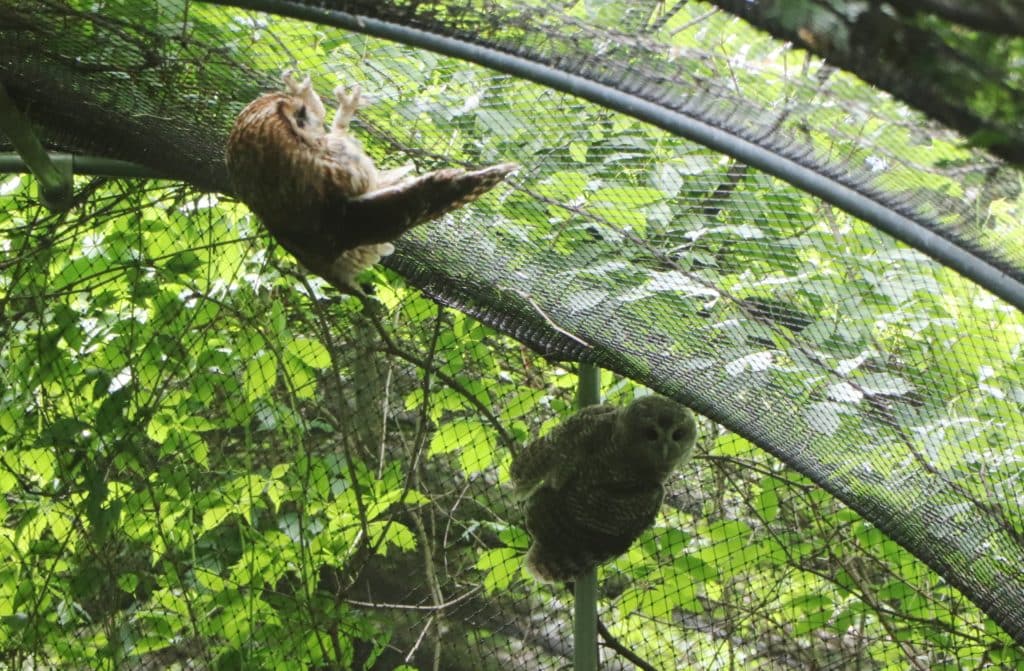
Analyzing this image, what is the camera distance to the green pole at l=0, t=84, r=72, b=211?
184cm

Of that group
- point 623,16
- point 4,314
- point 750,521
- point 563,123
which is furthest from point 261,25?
point 750,521

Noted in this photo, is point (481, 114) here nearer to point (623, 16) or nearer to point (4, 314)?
point (623, 16)

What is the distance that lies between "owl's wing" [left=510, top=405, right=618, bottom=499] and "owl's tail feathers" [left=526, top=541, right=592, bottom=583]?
0.50ft

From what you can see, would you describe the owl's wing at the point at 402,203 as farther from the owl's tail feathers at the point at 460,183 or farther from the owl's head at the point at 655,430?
the owl's head at the point at 655,430

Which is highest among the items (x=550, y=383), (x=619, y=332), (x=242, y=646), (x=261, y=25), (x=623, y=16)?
(x=623, y=16)

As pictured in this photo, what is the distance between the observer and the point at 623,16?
1.04 metres

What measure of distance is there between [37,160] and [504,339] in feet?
5.18

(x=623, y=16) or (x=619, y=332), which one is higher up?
(x=623, y=16)

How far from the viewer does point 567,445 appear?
7.30ft

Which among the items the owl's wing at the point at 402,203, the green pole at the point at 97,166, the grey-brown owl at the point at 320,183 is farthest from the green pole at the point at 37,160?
the owl's wing at the point at 402,203

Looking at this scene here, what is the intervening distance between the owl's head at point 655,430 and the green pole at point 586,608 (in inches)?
6.7

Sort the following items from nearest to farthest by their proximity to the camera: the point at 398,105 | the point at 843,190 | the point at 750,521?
the point at 843,190 < the point at 398,105 < the point at 750,521

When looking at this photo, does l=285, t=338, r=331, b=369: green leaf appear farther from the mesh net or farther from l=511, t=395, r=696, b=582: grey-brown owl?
l=511, t=395, r=696, b=582: grey-brown owl

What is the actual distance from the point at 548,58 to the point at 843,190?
0.36 m
